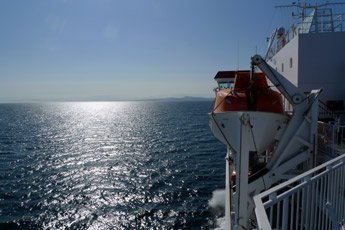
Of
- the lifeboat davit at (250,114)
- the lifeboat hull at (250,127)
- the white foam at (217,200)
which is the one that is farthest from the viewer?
the white foam at (217,200)

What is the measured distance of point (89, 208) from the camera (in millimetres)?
18297

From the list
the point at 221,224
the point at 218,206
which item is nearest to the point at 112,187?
the point at 218,206

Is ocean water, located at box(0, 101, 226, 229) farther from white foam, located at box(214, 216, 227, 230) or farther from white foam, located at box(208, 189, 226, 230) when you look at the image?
white foam, located at box(214, 216, 227, 230)

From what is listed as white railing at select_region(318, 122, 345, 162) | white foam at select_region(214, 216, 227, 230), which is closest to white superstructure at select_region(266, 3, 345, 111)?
white railing at select_region(318, 122, 345, 162)

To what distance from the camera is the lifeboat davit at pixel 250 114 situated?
35.5 feet

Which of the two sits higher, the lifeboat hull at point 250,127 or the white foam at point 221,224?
the lifeboat hull at point 250,127

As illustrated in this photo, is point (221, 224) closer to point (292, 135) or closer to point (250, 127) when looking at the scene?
point (292, 135)

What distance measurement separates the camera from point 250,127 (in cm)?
1058

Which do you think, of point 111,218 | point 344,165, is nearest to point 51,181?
point 111,218

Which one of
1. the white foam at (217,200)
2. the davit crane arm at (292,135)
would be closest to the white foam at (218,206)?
the white foam at (217,200)

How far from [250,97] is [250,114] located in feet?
3.40

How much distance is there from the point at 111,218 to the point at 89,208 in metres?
1.92

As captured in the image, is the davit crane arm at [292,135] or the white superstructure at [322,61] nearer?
the davit crane arm at [292,135]

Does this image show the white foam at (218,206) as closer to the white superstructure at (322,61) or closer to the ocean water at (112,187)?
the ocean water at (112,187)
